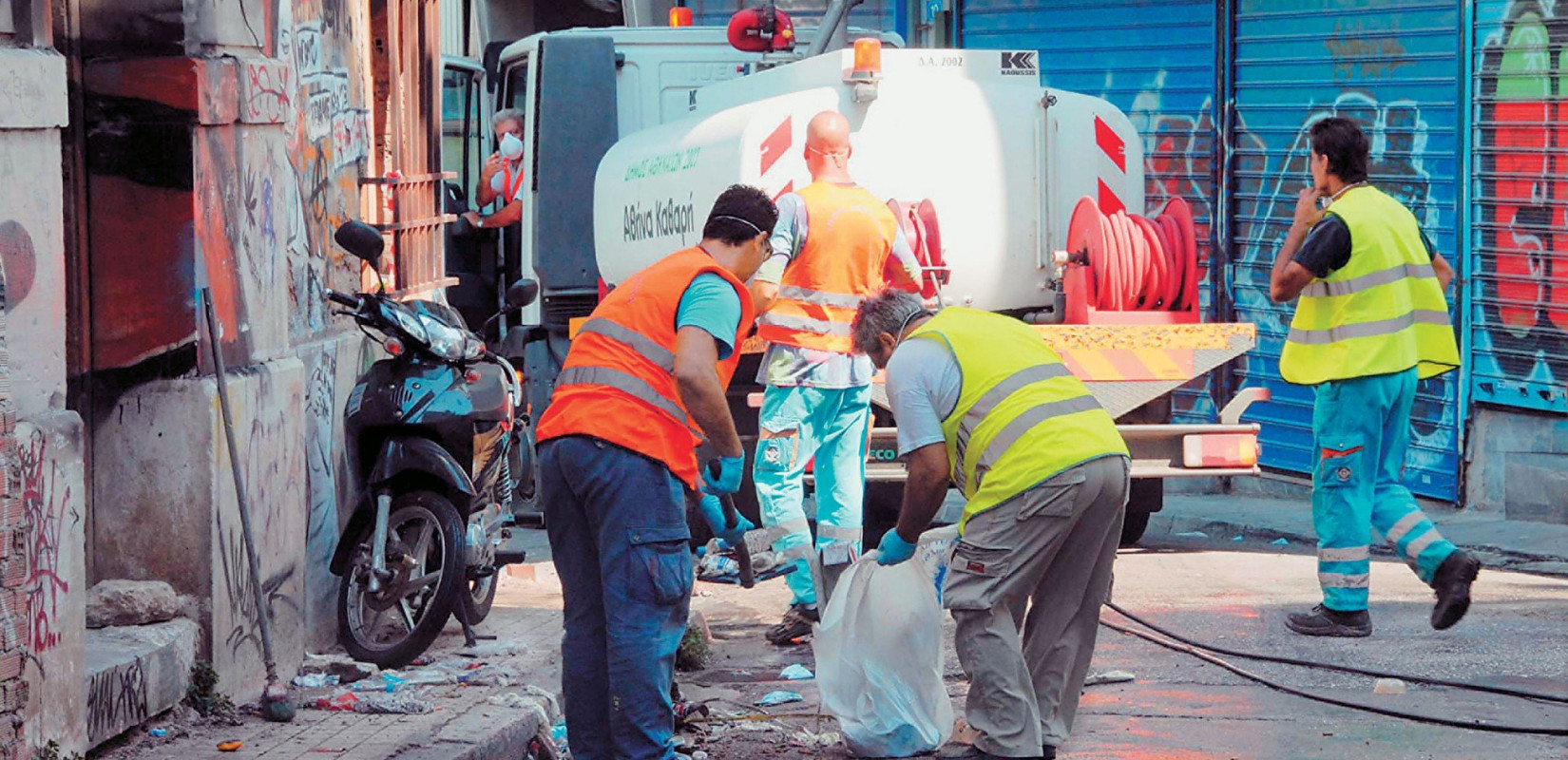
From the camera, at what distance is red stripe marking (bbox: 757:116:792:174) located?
827 centimetres

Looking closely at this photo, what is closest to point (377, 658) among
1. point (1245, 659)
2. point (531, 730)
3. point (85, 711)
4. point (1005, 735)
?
point (531, 730)

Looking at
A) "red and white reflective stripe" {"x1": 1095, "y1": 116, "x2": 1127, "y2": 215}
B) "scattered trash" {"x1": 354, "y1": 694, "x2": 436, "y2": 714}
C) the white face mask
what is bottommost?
"scattered trash" {"x1": 354, "y1": 694, "x2": 436, "y2": 714}

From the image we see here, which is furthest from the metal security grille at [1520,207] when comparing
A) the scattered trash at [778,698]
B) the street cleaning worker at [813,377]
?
the scattered trash at [778,698]

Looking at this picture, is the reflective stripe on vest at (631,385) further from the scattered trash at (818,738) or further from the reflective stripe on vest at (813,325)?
the reflective stripe on vest at (813,325)

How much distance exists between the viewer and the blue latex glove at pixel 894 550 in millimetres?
5703

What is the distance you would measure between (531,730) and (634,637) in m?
0.95

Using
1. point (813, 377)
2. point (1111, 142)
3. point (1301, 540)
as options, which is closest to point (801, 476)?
point (813, 377)

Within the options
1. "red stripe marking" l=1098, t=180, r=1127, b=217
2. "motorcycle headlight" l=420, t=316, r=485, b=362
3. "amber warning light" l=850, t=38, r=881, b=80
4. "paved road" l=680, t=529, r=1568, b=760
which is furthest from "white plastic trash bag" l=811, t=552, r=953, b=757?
"red stripe marking" l=1098, t=180, r=1127, b=217

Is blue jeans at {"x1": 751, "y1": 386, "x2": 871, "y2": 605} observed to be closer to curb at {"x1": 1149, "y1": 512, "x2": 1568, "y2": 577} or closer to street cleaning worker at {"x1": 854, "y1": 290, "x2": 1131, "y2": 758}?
street cleaning worker at {"x1": 854, "y1": 290, "x2": 1131, "y2": 758}

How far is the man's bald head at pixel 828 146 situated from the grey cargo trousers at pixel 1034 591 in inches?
91.7

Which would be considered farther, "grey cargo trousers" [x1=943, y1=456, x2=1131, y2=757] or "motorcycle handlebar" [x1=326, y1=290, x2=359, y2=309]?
"motorcycle handlebar" [x1=326, y1=290, x2=359, y2=309]

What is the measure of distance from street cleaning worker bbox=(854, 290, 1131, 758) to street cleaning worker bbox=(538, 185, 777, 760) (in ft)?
1.81

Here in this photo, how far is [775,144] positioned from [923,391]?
297 centimetres

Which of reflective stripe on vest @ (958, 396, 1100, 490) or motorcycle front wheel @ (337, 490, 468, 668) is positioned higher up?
reflective stripe on vest @ (958, 396, 1100, 490)
